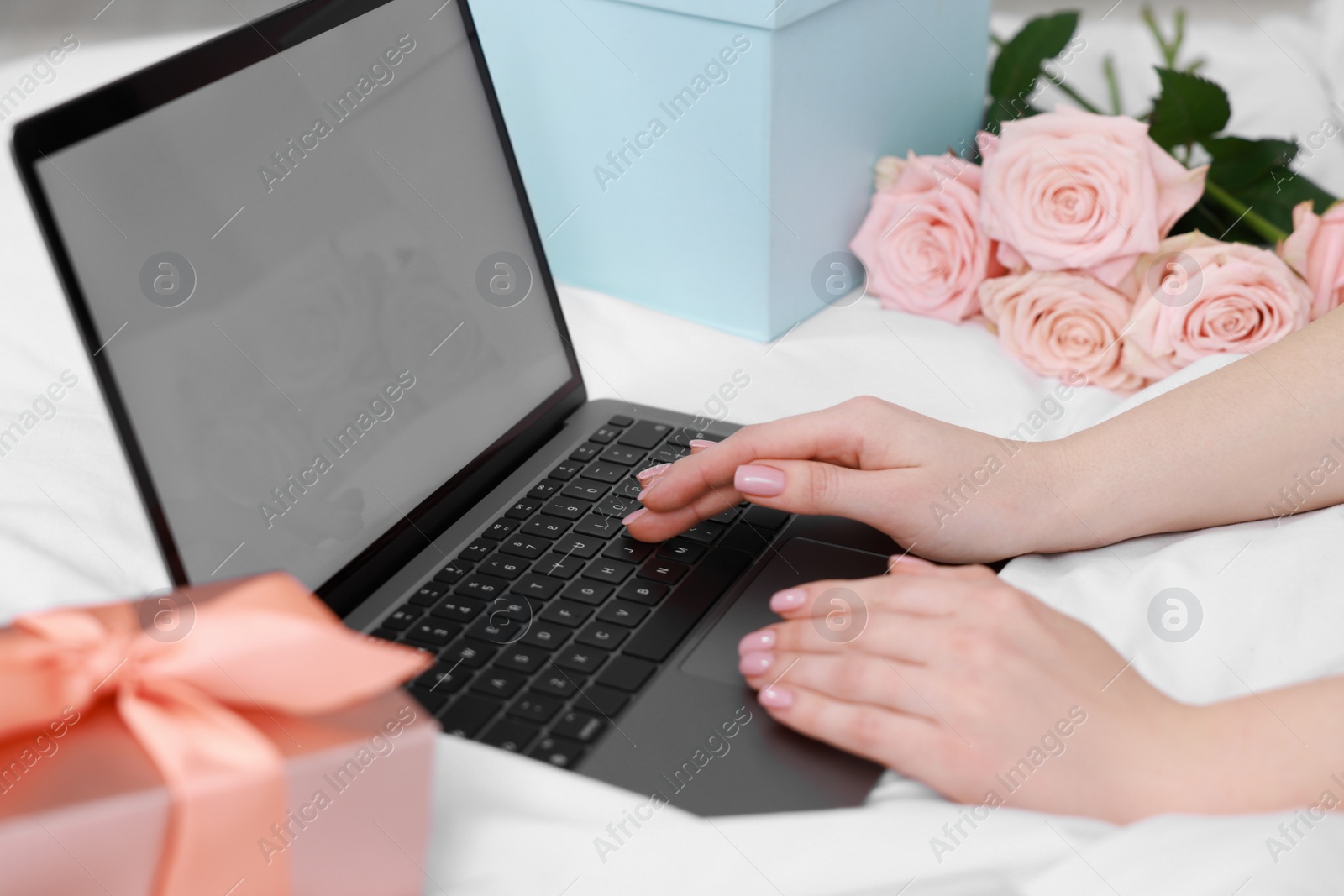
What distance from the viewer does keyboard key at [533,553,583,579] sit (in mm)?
688

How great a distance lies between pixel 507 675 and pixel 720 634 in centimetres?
12

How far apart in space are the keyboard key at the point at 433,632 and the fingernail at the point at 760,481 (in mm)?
187

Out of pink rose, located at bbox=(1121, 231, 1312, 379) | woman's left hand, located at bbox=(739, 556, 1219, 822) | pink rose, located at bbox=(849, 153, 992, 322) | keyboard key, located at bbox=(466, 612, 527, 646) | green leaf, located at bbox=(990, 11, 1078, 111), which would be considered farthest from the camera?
green leaf, located at bbox=(990, 11, 1078, 111)

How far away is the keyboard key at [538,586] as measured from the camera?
26.3 inches

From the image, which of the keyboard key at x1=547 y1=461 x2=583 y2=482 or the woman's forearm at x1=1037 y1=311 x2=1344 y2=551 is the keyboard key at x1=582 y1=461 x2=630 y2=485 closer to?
the keyboard key at x1=547 y1=461 x2=583 y2=482

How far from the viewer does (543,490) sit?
0.77 m

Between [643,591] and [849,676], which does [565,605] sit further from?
[849,676]

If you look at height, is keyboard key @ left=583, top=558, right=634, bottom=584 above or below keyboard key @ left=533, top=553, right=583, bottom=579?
below

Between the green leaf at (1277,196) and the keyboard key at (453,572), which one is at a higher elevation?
the keyboard key at (453,572)

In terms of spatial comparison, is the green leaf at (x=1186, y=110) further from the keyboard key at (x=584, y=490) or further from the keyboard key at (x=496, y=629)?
the keyboard key at (x=496, y=629)

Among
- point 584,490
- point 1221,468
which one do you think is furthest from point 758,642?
point 1221,468

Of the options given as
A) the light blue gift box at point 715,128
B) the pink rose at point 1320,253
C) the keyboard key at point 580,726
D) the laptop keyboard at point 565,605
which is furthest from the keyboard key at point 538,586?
the pink rose at point 1320,253

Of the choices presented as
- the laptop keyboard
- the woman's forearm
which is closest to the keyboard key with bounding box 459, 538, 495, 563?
the laptop keyboard

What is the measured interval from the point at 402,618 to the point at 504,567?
7 cm
